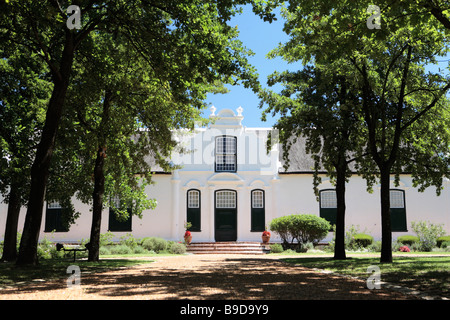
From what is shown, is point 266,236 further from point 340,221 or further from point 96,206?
point 96,206

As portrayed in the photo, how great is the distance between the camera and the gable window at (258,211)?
2856cm

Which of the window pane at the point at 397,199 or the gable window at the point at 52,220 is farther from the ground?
the window pane at the point at 397,199

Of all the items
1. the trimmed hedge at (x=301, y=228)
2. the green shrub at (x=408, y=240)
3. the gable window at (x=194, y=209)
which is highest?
the gable window at (x=194, y=209)

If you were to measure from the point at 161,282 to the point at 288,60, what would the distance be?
9.97 m

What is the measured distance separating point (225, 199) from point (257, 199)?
2109mm

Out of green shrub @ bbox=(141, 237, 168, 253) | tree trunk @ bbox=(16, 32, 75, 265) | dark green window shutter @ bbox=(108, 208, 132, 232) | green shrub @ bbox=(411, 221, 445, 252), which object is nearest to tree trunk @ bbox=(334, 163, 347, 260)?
tree trunk @ bbox=(16, 32, 75, 265)

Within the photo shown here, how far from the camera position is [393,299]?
22.3 ft

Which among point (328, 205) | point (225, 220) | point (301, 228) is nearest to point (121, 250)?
point (225, 220)

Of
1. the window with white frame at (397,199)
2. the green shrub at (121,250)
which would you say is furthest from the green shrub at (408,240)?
the green shrub at (121,250)

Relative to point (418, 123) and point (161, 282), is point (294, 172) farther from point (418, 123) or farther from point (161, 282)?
point (161, 282)

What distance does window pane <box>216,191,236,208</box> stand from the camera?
2889 cm

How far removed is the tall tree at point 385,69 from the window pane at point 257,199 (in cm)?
1097

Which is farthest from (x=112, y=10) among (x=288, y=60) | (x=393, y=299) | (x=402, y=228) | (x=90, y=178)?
(x=402, y=228)

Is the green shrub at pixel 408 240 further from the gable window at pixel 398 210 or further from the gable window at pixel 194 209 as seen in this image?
the gable window at pixel 194 209
